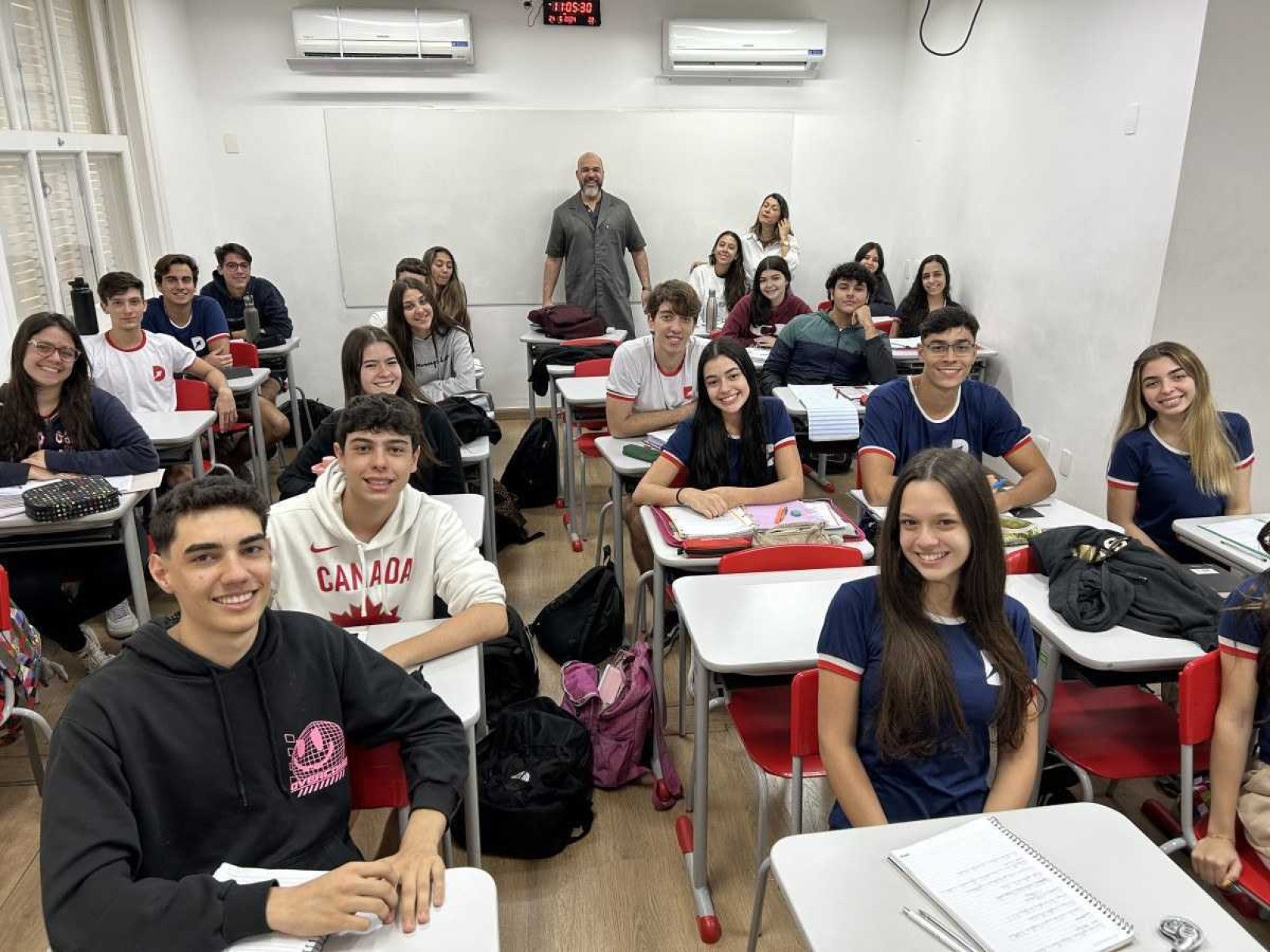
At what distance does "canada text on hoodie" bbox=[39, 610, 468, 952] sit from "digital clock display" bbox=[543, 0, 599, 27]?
565 centimetres

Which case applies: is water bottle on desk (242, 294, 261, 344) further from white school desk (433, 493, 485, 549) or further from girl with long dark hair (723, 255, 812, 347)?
white school desk (433, 493, 485, 549)

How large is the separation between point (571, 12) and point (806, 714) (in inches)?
224

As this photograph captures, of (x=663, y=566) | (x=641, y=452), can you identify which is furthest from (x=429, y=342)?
(x=663, y=566)

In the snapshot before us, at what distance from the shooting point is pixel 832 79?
6.54 meters

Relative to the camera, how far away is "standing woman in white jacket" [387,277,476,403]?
13.1ft

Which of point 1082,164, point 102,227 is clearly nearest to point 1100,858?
point 1082,164

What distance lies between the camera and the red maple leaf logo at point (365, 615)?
6.79 ft

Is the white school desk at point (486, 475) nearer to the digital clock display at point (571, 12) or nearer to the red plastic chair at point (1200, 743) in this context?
the red plastic chair at point (1200, 743)

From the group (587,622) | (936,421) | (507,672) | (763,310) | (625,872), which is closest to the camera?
(625,872)

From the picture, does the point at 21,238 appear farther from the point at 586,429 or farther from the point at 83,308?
the point at 586,429

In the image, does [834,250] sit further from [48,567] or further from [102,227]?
[48,567]

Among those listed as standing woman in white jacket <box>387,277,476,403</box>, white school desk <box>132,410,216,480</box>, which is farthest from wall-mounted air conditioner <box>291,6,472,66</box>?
white school desk <box>132,410,216,480</box>

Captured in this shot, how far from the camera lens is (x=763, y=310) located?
16.8 feet

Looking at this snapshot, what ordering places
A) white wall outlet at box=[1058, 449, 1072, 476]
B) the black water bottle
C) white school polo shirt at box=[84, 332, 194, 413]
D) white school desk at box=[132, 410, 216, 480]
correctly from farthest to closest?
white wall outlet at box=[1058, 449, 1072, 476], the black water bottle, white school polo shirt at box=[84, 332, 194, 413], white school desk at box=[132, 410, 216, 480]
